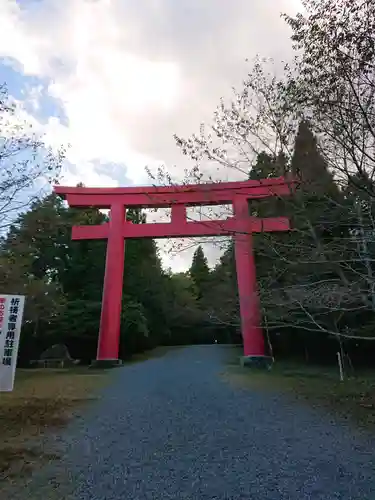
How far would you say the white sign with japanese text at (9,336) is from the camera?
23.0 feet

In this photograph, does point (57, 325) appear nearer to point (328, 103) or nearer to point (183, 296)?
point (183, 296)

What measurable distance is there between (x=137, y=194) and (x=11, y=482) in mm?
9850

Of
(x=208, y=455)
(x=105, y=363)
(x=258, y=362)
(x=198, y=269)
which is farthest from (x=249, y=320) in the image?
(x=198, y=269)

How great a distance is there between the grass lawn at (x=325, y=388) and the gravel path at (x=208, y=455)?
1.62ft

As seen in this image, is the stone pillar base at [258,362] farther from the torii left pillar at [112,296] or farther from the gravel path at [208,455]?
the gravel path at [208,455]

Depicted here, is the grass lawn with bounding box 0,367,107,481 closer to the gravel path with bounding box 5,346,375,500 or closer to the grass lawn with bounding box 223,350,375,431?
the gravel path with bounding box 5,346,375,500

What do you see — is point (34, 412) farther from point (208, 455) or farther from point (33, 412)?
point (208, 455)

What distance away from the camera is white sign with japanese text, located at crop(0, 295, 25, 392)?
7.02m

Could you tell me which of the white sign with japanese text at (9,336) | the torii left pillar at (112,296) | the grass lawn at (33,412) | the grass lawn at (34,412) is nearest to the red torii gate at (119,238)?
the torii left pillar at (112,296)

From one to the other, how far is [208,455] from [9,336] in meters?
4.81

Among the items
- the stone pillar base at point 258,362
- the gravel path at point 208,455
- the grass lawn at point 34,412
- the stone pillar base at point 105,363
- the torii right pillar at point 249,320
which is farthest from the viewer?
the stone pillar base at point 105,363

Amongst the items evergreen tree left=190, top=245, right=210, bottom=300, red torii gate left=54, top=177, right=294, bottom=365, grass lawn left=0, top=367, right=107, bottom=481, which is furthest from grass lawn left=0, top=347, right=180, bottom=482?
evergreen tree left=190, top=245, right=210, bottom=300

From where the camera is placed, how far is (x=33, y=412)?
586cm

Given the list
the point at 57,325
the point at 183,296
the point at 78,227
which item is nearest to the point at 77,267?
the point at 57,325
